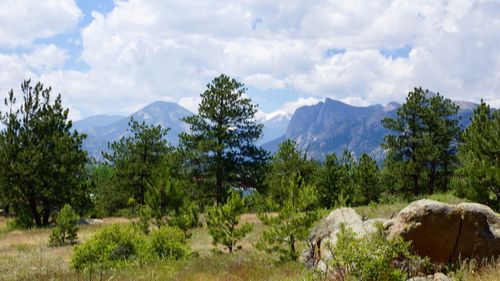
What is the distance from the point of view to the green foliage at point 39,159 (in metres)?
31.8

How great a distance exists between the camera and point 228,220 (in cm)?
1666

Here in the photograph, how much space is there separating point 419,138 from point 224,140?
671 inches

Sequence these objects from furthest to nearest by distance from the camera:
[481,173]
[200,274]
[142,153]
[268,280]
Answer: [142,153]
[481,173]
[200,274]
[268,280]

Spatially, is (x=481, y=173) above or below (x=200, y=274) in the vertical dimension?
above

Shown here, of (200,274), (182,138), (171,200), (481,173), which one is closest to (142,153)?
(182,138)

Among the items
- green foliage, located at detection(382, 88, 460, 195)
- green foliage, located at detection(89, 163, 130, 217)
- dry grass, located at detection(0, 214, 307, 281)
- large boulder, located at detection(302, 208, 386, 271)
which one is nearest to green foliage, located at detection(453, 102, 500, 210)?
green foliage, located at detection(382, 88, 460, 195)

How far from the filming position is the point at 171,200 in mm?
22000

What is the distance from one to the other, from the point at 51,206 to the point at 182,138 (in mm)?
13247

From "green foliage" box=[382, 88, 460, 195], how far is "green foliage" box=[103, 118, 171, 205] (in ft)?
66.9

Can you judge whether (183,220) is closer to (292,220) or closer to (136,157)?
(292,220)

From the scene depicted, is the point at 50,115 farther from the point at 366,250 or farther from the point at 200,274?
the point at 366,250

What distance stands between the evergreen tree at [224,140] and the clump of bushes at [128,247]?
59.4ft

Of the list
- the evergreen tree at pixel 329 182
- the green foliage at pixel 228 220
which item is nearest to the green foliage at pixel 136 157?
the evergreen tree at pixel 329 182

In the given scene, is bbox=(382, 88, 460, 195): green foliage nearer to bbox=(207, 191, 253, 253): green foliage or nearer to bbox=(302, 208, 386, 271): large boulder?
bbox=(207, 191, 253, 253): green foliage
